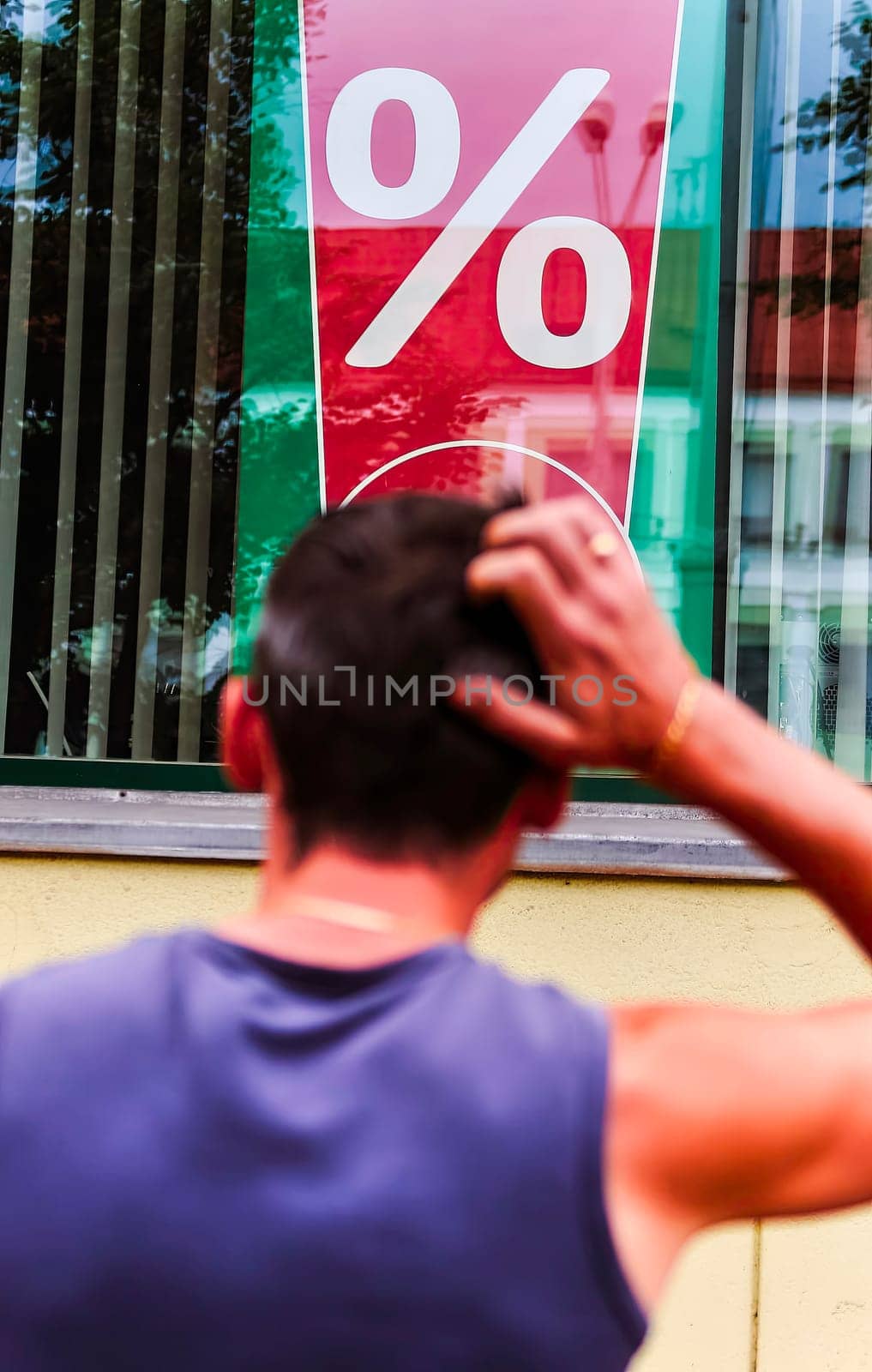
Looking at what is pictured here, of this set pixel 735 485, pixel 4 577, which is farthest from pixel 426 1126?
pixel 4 577

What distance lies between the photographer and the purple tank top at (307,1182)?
0.81 meters

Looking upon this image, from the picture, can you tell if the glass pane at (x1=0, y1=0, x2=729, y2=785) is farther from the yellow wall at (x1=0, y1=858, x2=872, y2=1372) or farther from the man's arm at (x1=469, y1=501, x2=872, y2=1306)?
the man's arm at (x1=469, y1=501, x2=872, y2=1306)

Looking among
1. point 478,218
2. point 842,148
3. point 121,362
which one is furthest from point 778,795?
point 121,362

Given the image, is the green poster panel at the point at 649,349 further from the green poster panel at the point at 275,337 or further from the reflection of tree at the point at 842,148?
the reflection of tree at the point at 842,148

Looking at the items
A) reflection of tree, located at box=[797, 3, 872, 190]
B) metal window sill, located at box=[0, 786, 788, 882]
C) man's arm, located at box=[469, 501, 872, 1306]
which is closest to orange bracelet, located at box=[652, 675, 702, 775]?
man's arm, located at box=[469, 501, 872, 1306]

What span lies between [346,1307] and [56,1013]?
0.26 metres

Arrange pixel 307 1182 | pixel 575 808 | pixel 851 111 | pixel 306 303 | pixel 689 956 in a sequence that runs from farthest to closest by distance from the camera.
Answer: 1. pixel 306 303
2. pixel 851 111
3. pixel 575 808
4. pixel 689 956
5. pixel 307 1182

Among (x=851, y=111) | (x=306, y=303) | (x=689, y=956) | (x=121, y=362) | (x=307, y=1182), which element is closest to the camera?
(x=307, y=1182)

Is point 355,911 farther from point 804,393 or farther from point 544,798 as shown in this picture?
point 804,393

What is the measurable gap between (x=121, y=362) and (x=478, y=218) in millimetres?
998

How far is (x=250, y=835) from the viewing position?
3.00m

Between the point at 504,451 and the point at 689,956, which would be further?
the point at 504,451

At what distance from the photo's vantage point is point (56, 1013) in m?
0.87

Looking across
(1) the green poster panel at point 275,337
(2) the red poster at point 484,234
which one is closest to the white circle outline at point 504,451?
(2) the red poster at point 484,234
